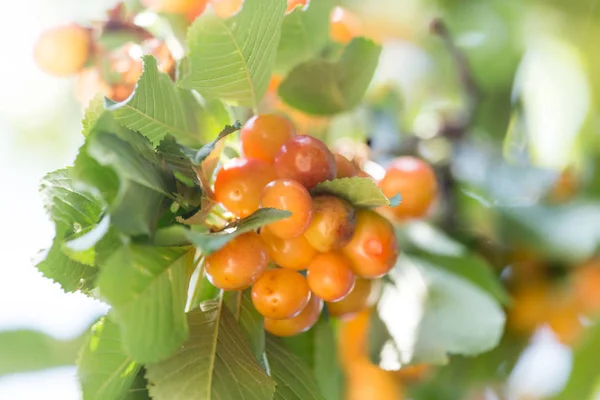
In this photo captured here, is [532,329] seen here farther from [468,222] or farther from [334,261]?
[334,261]

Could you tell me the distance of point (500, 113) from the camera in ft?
3.63

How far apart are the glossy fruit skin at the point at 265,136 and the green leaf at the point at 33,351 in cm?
57

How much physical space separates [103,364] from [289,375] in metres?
0.16

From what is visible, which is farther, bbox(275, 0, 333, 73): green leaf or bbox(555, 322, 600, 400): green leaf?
bbox(555, 322, 600, 400): green leaf

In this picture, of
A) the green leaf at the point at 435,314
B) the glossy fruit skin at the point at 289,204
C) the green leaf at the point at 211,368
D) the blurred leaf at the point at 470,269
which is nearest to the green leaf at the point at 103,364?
the green leaf at the point at 211,368

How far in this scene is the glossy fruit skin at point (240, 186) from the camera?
1.55ft

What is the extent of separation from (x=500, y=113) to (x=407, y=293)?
1.66ft

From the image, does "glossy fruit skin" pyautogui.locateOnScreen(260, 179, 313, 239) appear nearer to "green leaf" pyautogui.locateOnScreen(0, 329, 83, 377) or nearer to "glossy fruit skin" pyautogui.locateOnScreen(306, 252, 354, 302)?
"glossy fruit skin" pyautogui.locateOnScreen(306, 252, 354, 302)

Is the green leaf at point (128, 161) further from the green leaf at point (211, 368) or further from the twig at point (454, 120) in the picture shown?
the twig at point (454, 120)

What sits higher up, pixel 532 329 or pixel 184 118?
pixel 184 118

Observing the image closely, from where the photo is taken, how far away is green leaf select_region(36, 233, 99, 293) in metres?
0.46

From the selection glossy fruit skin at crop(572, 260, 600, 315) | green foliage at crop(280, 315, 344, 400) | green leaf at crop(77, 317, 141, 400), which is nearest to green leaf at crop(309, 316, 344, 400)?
green foliage at crop(280, 315, 344, 400)

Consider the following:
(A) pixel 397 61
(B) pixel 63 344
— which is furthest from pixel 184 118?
(A) pixel 397 61

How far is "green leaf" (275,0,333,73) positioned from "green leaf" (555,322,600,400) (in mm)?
503
